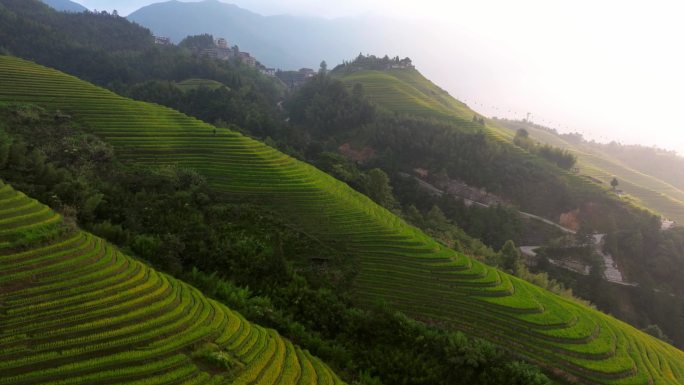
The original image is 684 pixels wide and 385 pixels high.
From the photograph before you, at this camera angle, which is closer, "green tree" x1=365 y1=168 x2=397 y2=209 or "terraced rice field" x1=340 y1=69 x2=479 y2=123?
"green tree" x1=365 y1=168 x2=397 y2=209

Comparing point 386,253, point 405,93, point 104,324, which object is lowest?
point 386,253

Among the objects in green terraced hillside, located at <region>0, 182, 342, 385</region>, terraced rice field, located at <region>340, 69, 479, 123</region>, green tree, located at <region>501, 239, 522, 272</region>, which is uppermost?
terraced rice field, located at <region>340, 69, 479, 123</region>

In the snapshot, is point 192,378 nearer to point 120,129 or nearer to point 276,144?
point 120,129

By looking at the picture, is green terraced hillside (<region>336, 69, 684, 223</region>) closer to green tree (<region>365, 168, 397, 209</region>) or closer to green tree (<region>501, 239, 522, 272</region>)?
green tree (<region>365, 168, 397, 209</region>)

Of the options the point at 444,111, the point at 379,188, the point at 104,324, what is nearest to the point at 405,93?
the point at 444,111

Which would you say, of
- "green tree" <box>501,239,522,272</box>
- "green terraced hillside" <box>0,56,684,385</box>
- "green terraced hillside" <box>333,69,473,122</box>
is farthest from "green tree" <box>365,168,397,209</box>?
"green terraced hillside" <box>333,69,473,122</box>

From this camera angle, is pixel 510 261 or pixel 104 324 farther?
pixel 510 261

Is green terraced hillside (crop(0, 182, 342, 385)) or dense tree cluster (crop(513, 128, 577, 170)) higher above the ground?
dense tree cluster (crop(513, 128, 577, 170))

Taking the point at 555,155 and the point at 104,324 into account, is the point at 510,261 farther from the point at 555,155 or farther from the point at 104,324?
the point at 555,155
